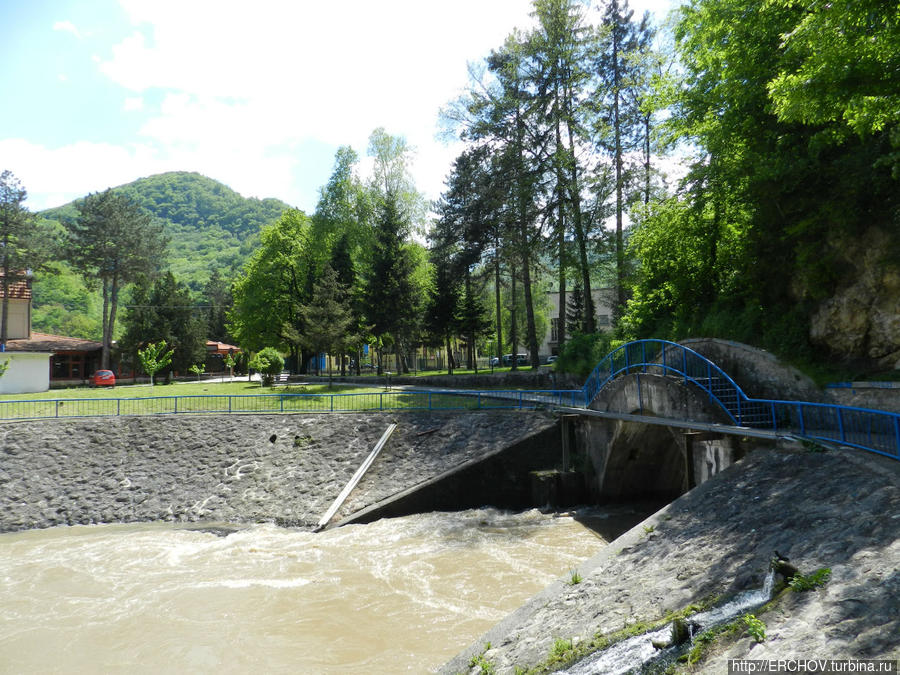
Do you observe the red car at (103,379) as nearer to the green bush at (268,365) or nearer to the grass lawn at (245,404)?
the green bush at (268,365)

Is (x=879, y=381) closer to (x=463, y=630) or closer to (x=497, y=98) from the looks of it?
(x=463, y=630)

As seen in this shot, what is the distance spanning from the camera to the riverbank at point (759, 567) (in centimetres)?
492

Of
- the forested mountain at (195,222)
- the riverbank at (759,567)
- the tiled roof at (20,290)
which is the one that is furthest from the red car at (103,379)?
the forested mountain at (195,222)

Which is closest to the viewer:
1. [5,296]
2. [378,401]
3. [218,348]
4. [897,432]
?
[897,432]

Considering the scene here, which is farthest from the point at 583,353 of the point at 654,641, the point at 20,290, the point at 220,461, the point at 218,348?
the point at 218,348

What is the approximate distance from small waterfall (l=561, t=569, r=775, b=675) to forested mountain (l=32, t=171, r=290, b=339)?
110 m

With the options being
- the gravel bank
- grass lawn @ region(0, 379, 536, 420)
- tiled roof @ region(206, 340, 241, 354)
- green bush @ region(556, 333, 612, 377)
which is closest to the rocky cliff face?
the gravel bank

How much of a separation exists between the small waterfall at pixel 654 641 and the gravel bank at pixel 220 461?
40.6 feet

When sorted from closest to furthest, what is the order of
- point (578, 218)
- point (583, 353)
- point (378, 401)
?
point (378, 401) → point (583, 353) → point (578, 218)

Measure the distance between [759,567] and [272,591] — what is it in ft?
31.6

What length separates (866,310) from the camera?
12766 millimetres

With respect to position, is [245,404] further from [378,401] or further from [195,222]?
[195,222]

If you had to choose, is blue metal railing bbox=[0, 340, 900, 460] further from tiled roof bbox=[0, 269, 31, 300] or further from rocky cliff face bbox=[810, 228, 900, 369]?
tiled roof bbox=[0, 269, 31, 300]

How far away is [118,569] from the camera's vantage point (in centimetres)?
1350
